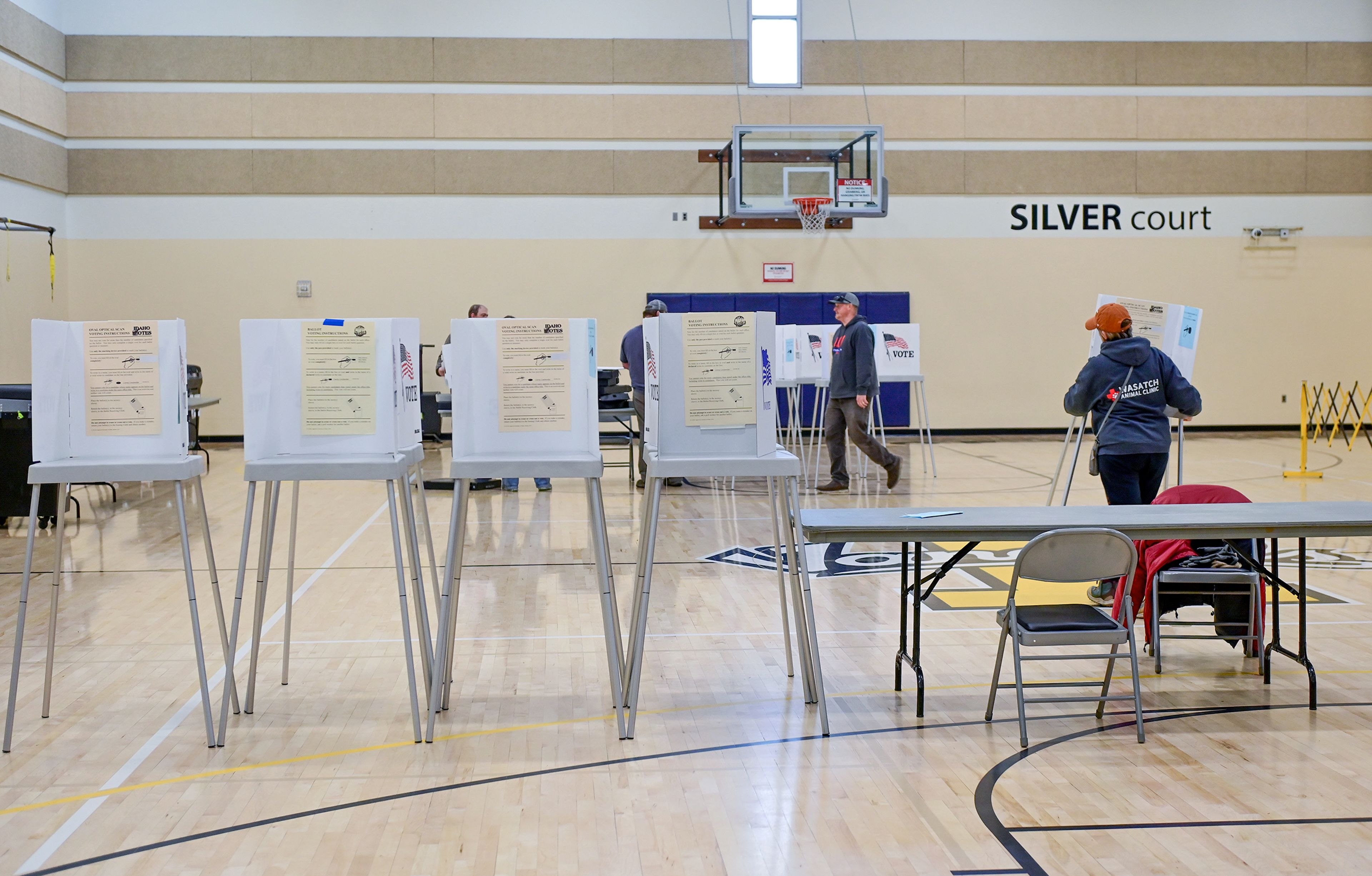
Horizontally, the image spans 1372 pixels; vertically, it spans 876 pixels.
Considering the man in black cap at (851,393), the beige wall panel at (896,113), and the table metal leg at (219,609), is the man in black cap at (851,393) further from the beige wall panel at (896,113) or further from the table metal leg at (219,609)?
the table metal leg at (219,609)

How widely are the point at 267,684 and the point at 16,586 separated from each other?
251 cm

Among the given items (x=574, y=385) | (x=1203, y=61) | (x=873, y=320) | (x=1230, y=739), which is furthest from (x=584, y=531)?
(x=1203, y=61)

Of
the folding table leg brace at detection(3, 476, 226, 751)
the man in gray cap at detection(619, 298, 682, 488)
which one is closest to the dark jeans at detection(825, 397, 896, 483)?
the man in gray cap at detection(619, 298, 682, 488)

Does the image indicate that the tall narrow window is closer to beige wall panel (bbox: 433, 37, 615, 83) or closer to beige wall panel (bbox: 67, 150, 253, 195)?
beige wall panel (bbox: 433, 37, 615, 83)

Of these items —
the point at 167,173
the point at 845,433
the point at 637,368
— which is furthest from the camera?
the point at 167,173

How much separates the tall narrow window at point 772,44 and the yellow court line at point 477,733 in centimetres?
1050

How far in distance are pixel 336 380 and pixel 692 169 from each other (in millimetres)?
10253

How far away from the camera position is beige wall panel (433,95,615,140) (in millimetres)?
13055

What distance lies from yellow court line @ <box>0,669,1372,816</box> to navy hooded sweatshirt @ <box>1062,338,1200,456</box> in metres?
1.30

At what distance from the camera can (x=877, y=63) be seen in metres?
13.4

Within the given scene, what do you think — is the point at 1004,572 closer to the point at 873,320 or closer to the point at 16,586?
the point at 16,586


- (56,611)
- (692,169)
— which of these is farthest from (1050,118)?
(56,611)

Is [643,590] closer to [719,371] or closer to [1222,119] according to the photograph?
[719,371]

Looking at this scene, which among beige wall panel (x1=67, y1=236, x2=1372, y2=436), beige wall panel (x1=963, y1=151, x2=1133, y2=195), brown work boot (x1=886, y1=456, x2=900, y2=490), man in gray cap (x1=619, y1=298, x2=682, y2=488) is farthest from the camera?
beige wall panel (x1=963, y1=151, x2=1133, y2=195)
